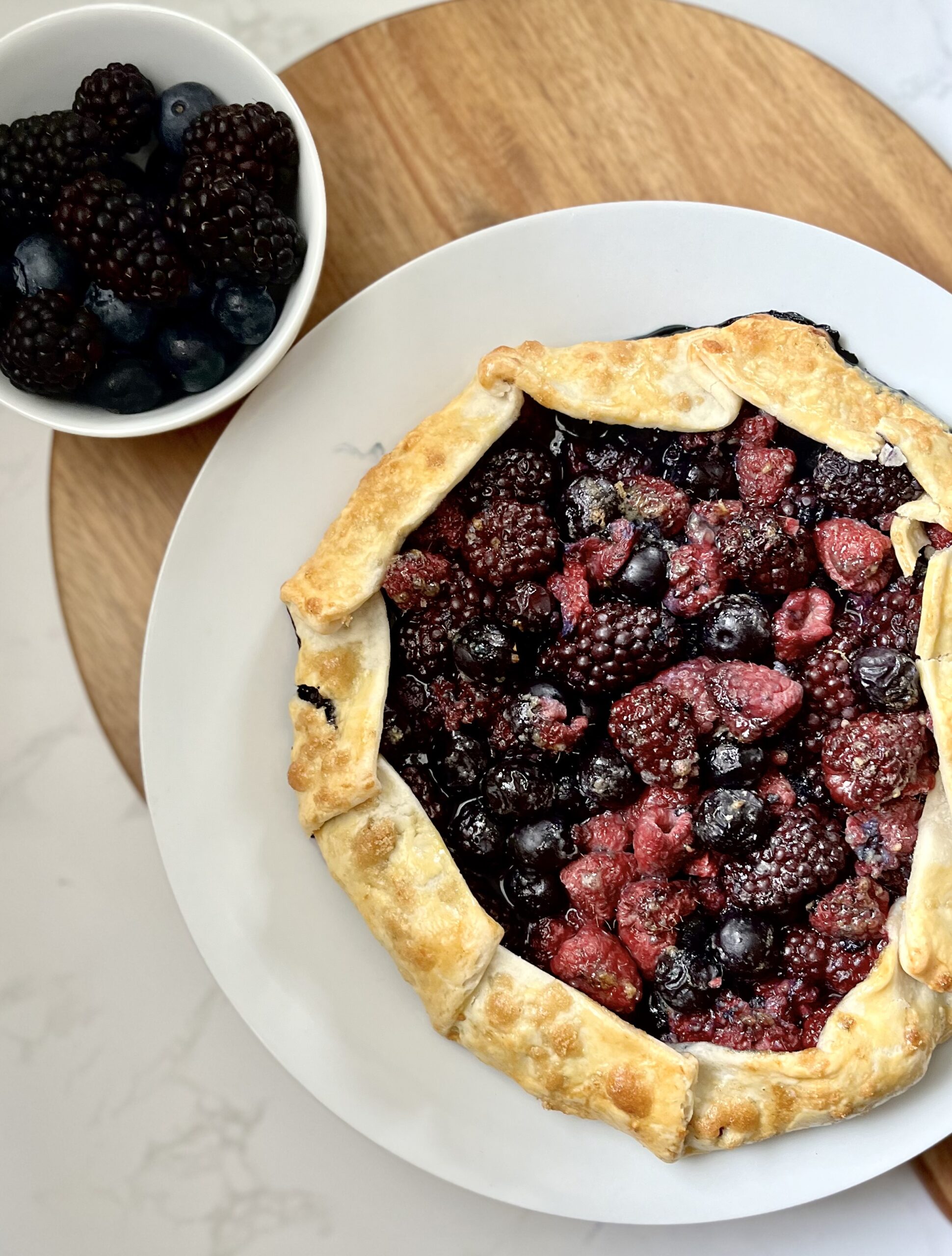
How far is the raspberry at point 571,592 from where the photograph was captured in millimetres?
2221

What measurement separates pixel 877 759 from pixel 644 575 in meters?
0.61

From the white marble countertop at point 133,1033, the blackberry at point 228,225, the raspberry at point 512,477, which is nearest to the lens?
the blackberry at point 228,225

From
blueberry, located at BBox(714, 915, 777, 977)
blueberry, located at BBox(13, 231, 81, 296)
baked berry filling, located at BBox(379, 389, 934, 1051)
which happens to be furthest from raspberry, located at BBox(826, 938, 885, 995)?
blueberry, located at BBox(13, 231, 81, 296)

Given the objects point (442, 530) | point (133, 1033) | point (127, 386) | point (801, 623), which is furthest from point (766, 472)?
point (133, 1033)

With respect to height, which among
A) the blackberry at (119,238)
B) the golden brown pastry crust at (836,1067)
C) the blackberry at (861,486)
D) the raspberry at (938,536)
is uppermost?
the blackberry at (119,238)

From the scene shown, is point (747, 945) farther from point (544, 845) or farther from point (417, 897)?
point (417, 897)

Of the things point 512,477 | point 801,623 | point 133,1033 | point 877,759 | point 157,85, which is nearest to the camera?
point 877,759

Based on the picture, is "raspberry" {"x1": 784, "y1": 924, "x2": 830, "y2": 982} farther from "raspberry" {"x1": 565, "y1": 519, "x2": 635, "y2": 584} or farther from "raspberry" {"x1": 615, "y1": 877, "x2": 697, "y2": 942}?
"raspberry" {"x1": 565, "y1": 519, "x2": 635, "y2": 584}

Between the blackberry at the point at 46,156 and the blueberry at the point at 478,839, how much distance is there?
1664 mm

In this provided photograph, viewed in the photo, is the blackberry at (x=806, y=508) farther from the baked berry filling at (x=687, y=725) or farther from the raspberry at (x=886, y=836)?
the raspberry at (x=886, y=836)

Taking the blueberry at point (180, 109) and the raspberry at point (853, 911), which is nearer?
the raspberry at point (853, 911)

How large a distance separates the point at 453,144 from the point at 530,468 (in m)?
0.96

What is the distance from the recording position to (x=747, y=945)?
7.00 feet

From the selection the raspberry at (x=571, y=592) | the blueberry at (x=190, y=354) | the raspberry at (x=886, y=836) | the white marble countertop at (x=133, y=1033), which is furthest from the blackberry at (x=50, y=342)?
the raspberry at (x=886, y=836)
